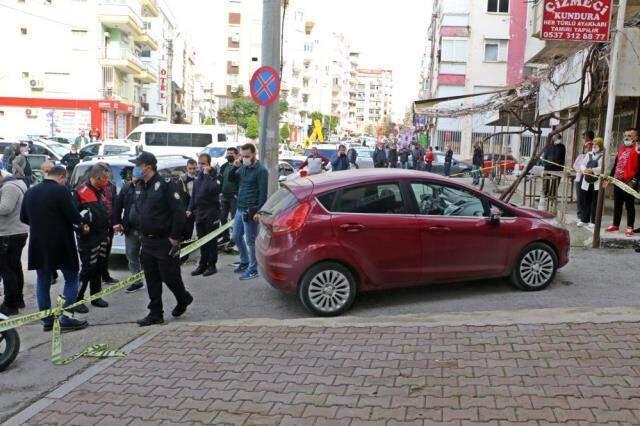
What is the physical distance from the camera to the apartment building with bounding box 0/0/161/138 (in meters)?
43.4

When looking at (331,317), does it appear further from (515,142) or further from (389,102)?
(389,102)

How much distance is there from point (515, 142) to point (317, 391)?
39.4 m

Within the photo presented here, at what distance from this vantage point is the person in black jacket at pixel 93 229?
293 inches

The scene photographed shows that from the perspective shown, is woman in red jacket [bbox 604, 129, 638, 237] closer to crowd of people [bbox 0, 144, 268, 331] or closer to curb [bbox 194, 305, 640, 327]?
curb [bbox 194, 305, 640, 327]

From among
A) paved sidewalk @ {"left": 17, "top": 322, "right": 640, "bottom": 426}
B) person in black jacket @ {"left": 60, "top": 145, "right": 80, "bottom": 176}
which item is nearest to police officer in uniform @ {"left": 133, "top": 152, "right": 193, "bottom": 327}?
paved sidewalk @ {"left": 17, "top": 322, "right": 640, "bottom": 426}

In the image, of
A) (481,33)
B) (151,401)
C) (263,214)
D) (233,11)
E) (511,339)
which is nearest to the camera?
(151,401)

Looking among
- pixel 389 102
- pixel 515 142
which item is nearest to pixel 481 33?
pixel 515 142

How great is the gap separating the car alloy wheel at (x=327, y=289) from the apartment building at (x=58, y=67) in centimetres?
3935

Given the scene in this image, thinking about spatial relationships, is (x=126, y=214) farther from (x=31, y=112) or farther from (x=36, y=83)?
(x=36, y=83)

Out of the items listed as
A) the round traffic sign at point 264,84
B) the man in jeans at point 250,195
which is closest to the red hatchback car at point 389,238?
the man in jeans at point 250,195

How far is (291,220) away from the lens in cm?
671

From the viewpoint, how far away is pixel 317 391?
4.57 m

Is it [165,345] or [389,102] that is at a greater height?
[389,102]

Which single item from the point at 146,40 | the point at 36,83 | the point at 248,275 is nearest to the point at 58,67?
the point at 36,83
